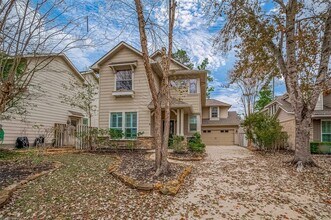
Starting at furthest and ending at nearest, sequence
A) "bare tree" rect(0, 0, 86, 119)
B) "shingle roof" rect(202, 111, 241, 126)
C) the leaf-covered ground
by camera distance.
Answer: "shingle roof" rect(202, 111, 241, 126)
the leaf-covered ground
"bare tree" rect(0, 0, 86, 119)

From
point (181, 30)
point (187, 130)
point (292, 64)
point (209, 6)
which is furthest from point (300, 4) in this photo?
point (187, 130)

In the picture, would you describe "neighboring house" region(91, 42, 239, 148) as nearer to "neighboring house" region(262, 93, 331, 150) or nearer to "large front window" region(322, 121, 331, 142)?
"neighboring house" region(262, 93, 331, 150)

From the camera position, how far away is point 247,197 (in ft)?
17.3

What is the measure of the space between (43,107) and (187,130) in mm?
10332

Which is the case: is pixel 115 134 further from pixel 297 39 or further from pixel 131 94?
pixel 297 39

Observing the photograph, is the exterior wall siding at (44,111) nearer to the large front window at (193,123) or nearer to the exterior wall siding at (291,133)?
the large front window at (193,123)

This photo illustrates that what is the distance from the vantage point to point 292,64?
9.17m

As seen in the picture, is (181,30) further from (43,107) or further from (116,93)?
(43,107)

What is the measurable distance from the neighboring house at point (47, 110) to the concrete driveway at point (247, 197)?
9707 millimetres

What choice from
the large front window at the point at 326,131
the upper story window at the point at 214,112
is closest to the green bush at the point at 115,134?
the large front window at the point at 326,131

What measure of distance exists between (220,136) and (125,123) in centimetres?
1269

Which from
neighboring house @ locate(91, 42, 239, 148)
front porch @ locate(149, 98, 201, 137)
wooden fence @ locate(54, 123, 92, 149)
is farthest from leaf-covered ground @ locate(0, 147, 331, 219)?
front porch @ locate(149, 98, 201, 137)

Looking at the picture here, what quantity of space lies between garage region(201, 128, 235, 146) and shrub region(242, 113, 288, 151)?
7.46 metres

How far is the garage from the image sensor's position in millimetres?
23234
